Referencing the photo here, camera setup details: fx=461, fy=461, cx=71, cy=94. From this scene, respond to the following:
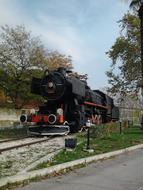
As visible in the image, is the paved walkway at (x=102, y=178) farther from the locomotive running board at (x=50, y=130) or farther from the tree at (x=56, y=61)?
the tree at (x=56, y=61)

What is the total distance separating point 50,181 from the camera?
1135 centimetres

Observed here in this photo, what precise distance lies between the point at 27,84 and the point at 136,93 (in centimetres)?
1222

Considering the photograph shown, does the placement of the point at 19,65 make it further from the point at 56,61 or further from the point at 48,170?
the point at 48,170

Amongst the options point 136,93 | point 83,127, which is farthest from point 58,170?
point 136,93

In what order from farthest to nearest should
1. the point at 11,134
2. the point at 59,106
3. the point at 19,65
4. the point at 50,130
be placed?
the point at 19,65, the point at 59,106, the point at 11,134, the point at 50,130

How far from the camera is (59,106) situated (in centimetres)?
2883

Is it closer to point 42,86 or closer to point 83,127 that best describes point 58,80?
point 42,86

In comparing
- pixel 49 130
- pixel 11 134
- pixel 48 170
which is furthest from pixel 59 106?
pixel 48 170

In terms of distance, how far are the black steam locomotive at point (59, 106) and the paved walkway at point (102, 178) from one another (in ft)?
35.7

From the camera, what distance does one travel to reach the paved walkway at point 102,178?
10.8 m

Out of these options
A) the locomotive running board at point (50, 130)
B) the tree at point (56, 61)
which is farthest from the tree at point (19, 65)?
the locomotive running board at point (50, 130)

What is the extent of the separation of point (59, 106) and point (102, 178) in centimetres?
1682

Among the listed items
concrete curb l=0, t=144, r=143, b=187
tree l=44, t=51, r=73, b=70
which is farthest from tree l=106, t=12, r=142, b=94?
concrete curb l=0, t=144, r=143, b=187

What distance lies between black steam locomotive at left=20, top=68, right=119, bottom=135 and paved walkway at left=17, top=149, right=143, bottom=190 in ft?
35.7
